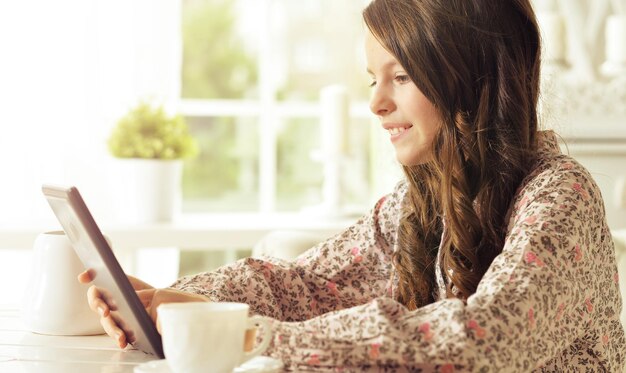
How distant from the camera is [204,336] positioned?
0.95 meters

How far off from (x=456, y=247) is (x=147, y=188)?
1.99 metres

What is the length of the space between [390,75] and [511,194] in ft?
0.87

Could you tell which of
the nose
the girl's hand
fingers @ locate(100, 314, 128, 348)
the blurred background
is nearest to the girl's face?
the nose

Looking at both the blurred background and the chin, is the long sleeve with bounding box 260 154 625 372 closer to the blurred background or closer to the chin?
the chin

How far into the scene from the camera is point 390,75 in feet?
4.75

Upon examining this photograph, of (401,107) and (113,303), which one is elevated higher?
(401,107)

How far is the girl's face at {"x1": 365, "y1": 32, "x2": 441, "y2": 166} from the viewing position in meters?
1.44

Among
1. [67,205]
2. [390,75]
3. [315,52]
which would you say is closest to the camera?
[67,205]

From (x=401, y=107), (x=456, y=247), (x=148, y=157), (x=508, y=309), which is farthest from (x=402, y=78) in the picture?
(x=148, y=157)

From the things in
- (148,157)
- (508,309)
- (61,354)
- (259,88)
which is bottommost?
(61,354)

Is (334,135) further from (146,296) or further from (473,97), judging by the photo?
(146,296)

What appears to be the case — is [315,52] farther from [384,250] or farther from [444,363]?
[444,363]

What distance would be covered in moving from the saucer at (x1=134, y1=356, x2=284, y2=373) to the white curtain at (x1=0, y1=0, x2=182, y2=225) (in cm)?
249

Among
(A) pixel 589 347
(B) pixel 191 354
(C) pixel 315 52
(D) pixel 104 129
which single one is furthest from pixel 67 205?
(C) pixel 315 52
